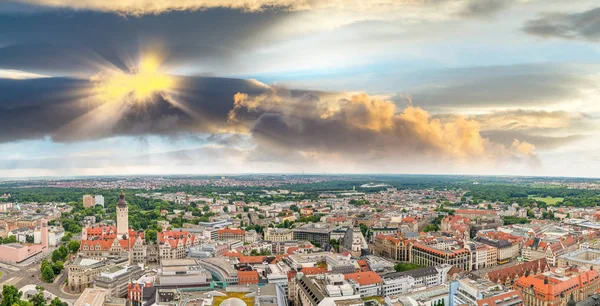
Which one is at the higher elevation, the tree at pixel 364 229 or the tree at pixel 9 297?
the tree at pixel 364 229

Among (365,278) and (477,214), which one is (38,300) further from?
(477,214)

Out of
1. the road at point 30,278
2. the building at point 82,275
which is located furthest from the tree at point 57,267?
the building at point 82,275

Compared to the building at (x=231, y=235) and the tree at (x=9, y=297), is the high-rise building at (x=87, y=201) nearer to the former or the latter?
the building at (x=231, y=235)

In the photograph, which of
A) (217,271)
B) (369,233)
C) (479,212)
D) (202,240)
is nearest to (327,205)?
(479,212)

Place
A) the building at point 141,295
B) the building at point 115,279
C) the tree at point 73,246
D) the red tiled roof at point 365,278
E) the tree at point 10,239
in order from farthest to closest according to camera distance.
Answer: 1. the tree at point 10,239
2. the tree at point 73,246
3. the building at point 115,279
4. the red tiled roof at point 365,278
5. the building at point 141,295

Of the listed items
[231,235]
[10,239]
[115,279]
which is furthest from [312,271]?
[10,239]

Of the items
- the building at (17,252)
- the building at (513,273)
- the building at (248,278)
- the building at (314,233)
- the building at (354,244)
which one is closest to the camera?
the building at (248,278)
